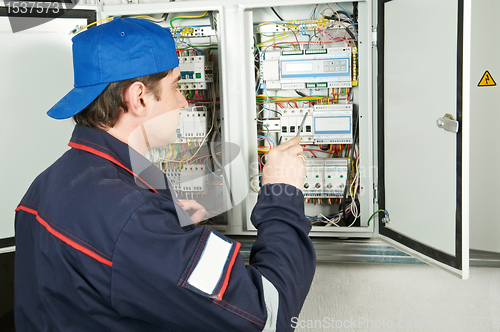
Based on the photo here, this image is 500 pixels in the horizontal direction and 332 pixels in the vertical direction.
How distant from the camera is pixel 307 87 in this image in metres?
1.76

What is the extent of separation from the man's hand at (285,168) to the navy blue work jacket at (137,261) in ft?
0.33

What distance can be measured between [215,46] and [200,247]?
1.33 metres

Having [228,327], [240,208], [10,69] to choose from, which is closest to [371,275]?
[240,208]

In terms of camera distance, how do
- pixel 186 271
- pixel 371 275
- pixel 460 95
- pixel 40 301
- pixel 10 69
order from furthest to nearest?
pixel 371 275 → pixel 10 69 → pixel 460 95 → pixel 40 301 → pixel 186 271

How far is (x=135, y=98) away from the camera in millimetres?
888

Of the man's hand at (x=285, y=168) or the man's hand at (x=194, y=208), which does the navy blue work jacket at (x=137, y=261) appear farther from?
the man's hand at (x=194, y=208)

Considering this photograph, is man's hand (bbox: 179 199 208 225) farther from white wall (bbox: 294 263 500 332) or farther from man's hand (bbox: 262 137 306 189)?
white wall (bbox: 294 263 500 332)

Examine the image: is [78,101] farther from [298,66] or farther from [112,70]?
[298,66]

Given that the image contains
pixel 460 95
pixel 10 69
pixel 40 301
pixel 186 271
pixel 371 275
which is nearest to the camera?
pixel 186 271

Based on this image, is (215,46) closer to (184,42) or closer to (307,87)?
(184,42)

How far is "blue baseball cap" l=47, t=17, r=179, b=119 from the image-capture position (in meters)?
0.86

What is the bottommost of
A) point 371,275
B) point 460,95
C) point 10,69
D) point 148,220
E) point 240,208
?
point 371,275

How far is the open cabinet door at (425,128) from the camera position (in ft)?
3.86

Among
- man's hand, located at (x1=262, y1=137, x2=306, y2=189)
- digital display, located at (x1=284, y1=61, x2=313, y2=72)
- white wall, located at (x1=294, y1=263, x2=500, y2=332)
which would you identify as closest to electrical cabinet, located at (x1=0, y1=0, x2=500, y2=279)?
digital display, located at (x1=284, y1=61, x2=313, y2=72)
